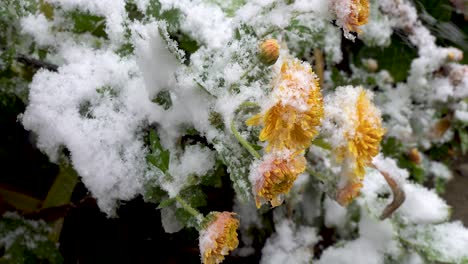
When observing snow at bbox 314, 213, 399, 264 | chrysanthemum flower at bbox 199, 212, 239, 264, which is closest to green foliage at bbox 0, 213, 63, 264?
chrysanthemum flower at bbox 199, 212, 239, 264

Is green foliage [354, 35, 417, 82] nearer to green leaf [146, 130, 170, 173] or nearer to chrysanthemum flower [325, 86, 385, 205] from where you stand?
chrysanthemum flower [325, 86, 385, 205]

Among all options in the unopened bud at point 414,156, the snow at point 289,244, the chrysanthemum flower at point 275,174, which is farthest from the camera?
the unopened bud at point 414,156

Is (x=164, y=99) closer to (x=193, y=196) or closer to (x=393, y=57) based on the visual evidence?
(x=193, y=196)

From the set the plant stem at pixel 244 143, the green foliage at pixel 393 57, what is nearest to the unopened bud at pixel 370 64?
the green foliage at pixel 393 57

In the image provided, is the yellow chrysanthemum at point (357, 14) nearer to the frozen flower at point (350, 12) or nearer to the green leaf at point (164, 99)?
the frozen flower at point (350, 12)

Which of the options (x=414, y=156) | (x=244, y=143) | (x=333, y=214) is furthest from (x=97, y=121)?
(x=414, y=156)
